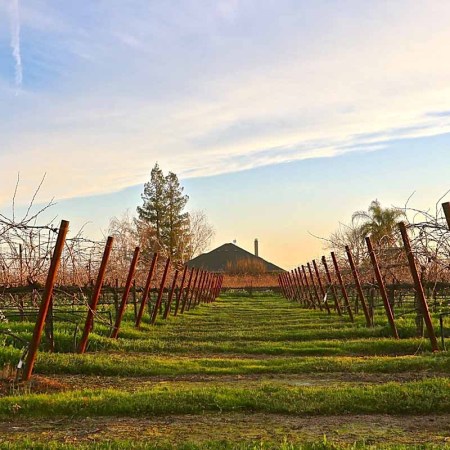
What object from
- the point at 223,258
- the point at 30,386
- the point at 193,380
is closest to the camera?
the point at 30,386

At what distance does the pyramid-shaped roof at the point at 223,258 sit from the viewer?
301 ft

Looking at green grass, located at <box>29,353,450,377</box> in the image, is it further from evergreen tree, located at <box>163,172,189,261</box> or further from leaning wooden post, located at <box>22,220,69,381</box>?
evergreen tree, located at <box>163,172,189,261</box>

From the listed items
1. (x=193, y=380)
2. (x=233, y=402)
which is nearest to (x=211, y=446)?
(x=233, y=402)

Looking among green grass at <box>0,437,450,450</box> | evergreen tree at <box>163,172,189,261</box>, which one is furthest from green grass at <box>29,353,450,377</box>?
evergreen tree at <box>163,172,189,261</box>

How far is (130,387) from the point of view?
26.2ft

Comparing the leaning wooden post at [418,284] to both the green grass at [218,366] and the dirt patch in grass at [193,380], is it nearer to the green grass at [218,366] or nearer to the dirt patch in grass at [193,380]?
the green grass at [218,366]

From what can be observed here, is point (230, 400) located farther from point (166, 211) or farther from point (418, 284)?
point (166, 211)

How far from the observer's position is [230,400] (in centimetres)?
669

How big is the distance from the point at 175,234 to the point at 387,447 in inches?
2337

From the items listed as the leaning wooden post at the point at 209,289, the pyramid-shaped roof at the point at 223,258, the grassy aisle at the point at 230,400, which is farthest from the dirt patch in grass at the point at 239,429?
the pyramid-shaped roof at the point at 223,258

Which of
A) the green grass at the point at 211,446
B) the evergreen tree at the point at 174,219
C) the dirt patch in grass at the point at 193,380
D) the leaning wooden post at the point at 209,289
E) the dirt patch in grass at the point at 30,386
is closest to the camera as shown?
the green grass at the point at 211,446

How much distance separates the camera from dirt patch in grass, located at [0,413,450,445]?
5.32m

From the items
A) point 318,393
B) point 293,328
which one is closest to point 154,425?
point 318,393

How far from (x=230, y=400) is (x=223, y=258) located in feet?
289
